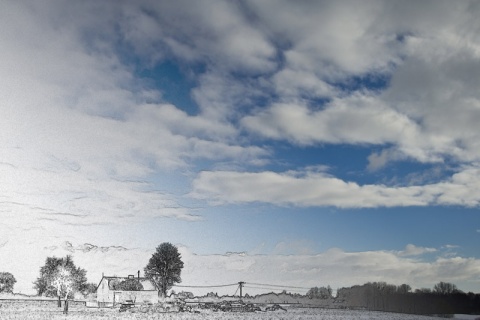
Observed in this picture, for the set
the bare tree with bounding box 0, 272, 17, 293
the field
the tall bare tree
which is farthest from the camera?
the bare tree with bounding box 0, 272, 17, 293

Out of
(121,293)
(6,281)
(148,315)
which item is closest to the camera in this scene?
(148,315)

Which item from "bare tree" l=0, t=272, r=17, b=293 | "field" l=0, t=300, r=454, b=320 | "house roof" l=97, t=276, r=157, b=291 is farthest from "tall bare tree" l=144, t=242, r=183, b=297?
"bare tree" l=0, t=272, r=17, b=293

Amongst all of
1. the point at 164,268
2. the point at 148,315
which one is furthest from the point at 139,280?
the point at 148,315

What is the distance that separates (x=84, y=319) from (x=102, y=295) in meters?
75.9

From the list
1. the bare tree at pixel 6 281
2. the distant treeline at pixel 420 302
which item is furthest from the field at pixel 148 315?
the bare tree at pixel 6 281

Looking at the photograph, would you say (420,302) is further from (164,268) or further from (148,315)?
(148,315)

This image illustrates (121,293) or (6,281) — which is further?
(6,281)

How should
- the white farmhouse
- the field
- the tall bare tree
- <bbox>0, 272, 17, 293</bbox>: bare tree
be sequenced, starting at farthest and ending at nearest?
<bbox>0, 272, 17, 293</bbox>: bare tree
the tall bare tree
the white farmhouse
the field

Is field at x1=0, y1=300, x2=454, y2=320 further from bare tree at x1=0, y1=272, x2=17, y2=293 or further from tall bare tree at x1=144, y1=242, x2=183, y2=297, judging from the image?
bare tree at x1=0, y1=272, x2=17, y2=293

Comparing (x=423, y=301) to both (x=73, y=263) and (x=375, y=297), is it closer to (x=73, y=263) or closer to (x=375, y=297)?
(x=375, y=297)

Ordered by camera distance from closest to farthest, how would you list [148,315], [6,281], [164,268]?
[148,315] → [164,268] → [6,281]

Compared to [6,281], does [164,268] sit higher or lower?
higher

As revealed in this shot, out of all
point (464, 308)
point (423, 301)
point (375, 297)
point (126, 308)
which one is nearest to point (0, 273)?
point (126, 308)

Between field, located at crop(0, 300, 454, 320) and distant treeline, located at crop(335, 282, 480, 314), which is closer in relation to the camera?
field, located at crop(0, 300, 454, 320)
